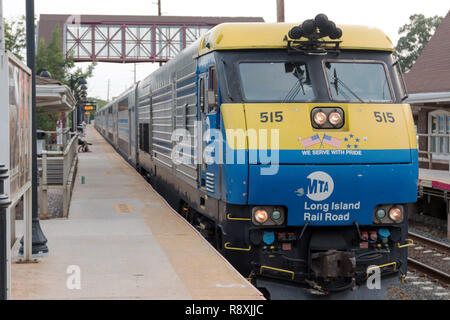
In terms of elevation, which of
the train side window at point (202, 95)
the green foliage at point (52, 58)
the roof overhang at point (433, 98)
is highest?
the green foliage at point (52, 58)

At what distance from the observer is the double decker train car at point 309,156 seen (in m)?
7.94

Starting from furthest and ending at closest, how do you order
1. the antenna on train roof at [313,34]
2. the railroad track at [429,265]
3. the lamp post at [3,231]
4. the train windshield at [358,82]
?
the railroad track at [429,265] < the train windshield at [358,82] < the antenna on train roof at [313,34] < the lamp post at [3,231]

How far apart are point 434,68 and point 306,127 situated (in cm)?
2041

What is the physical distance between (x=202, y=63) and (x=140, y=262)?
2967 mm

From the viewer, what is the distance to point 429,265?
13.0 m

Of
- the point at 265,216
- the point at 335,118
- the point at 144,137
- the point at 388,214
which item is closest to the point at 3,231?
the point at 265,216

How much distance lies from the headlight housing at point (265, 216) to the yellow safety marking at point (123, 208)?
242 inches

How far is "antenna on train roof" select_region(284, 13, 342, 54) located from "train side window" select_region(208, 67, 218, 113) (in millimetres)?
1071

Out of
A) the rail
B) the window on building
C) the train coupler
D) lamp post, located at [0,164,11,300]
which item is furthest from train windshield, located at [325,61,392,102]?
the window on building

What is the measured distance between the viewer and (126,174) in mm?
22641

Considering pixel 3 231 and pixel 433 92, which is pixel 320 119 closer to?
pixel 3 231

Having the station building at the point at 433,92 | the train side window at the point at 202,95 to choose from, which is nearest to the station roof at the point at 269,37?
the train side window at the point at 202,95

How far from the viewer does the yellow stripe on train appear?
7938 millimetres

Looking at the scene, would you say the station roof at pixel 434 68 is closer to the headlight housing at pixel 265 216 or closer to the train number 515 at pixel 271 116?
the train number 515 at pixel 271 116
